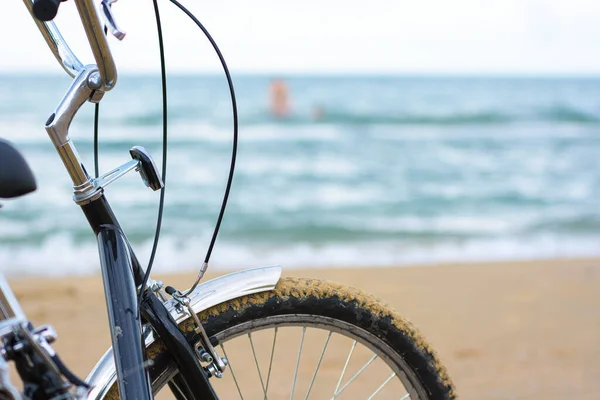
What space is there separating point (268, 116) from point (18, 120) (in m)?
7.70

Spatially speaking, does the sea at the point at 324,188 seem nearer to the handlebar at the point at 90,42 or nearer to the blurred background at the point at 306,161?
the blurred background at the point at 306,161

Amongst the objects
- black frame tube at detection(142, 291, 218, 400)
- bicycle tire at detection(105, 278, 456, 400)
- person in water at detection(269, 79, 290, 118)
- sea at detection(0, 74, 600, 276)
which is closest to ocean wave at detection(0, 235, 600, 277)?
sea at detection(0, 74, 600, 276)

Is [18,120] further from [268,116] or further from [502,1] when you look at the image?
[502,1]

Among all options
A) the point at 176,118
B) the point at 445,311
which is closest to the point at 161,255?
the point at 445,311

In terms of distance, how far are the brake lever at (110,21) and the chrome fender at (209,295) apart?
517mm

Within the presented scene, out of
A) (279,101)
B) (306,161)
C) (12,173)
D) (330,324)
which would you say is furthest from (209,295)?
(279,101)

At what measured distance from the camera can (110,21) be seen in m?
1.05

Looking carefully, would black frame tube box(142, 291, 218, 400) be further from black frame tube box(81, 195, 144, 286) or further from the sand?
the sand

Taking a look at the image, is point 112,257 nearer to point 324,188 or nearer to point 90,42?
point 90,42

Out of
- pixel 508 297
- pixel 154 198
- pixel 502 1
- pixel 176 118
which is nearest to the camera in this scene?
pixel 508 297

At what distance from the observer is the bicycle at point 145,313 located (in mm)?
962

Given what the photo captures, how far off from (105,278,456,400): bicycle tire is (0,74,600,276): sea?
5133mm

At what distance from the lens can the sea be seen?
24.1 feet

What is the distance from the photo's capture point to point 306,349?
3.65m
